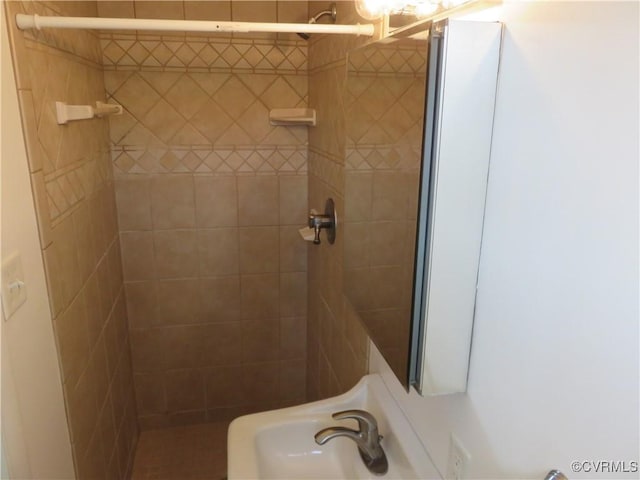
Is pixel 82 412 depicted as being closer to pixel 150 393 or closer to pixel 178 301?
pixel 178 301

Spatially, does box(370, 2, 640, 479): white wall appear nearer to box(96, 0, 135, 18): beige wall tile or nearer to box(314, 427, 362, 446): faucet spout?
box(314, 427, 362, 446): faucet spout

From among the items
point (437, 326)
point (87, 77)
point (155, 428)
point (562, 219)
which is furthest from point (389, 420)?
point (155, 428)

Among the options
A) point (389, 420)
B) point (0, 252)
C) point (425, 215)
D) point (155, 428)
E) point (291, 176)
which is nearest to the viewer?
point (425, 215)

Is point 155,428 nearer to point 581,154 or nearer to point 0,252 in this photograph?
point 0,252

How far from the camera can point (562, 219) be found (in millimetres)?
614

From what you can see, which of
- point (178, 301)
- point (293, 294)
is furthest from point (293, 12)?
point (178, 301)

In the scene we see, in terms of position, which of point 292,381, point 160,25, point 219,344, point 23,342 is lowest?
point 292,381

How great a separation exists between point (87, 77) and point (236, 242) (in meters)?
0.91

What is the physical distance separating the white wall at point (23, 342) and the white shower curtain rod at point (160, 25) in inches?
3.2

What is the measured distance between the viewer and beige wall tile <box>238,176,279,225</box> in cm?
216

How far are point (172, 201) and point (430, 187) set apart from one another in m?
1.59

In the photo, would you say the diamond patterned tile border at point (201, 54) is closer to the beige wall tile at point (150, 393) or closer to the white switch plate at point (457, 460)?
the beige wall tile at point (150, 393)

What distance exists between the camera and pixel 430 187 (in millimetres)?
768

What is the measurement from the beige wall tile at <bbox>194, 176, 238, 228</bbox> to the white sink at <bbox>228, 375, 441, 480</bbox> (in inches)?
43.4
